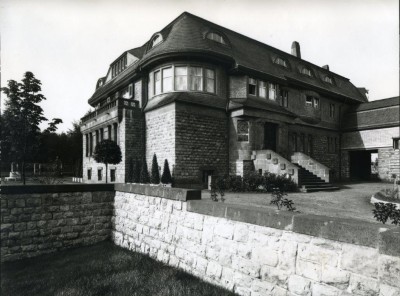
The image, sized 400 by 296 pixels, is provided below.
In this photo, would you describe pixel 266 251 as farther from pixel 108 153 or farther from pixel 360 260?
pixel 108 153

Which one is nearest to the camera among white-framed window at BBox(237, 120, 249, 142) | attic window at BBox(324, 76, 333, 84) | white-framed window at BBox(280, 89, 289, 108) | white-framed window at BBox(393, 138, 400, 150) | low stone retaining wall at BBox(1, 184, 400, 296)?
low stone retaining wall at BBox(1, 184, 400, 296)

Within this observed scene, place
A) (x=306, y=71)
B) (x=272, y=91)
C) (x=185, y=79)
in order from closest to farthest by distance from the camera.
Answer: (x=185, y=79) < (x=272, y=91) < (x=306, y=71)

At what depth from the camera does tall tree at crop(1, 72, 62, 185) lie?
17.1 m

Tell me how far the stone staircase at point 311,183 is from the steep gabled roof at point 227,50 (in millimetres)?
7224

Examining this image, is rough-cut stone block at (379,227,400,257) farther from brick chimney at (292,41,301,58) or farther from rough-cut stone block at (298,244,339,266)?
brick chimney at (292,41,301,58)

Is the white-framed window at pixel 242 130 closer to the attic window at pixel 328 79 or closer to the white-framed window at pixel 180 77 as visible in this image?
the white-framed window at pixel 180 77

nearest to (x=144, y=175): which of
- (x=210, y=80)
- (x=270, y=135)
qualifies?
(x=210, y=80)

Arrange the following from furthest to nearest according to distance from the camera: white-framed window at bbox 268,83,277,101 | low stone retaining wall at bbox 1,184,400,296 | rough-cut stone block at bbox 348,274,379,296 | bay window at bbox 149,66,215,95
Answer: white-framed window at bbox 268,83,277,101 → bay window at bbox 149,66,215,95 → low stone retaining wall at bbox 1,184,400,296 → rough-cut stone block at bbox 348,274,379,296

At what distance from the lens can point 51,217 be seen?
8195 mm

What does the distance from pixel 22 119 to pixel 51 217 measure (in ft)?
40.0

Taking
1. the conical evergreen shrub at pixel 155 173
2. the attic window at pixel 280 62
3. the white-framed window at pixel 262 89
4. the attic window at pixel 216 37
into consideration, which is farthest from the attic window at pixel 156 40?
the attic window at pixel 280 62

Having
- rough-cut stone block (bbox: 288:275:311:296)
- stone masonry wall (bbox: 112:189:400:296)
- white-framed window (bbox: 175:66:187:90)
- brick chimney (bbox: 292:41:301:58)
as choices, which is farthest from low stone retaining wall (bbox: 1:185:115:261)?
brick chimney (bbox: 292:41:301:58)

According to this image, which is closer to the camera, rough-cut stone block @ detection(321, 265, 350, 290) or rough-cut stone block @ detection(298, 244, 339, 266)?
rough-cut stone block @ detection(321, 265, 350, 290)

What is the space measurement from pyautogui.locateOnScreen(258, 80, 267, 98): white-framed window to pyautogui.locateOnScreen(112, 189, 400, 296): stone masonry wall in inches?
548
